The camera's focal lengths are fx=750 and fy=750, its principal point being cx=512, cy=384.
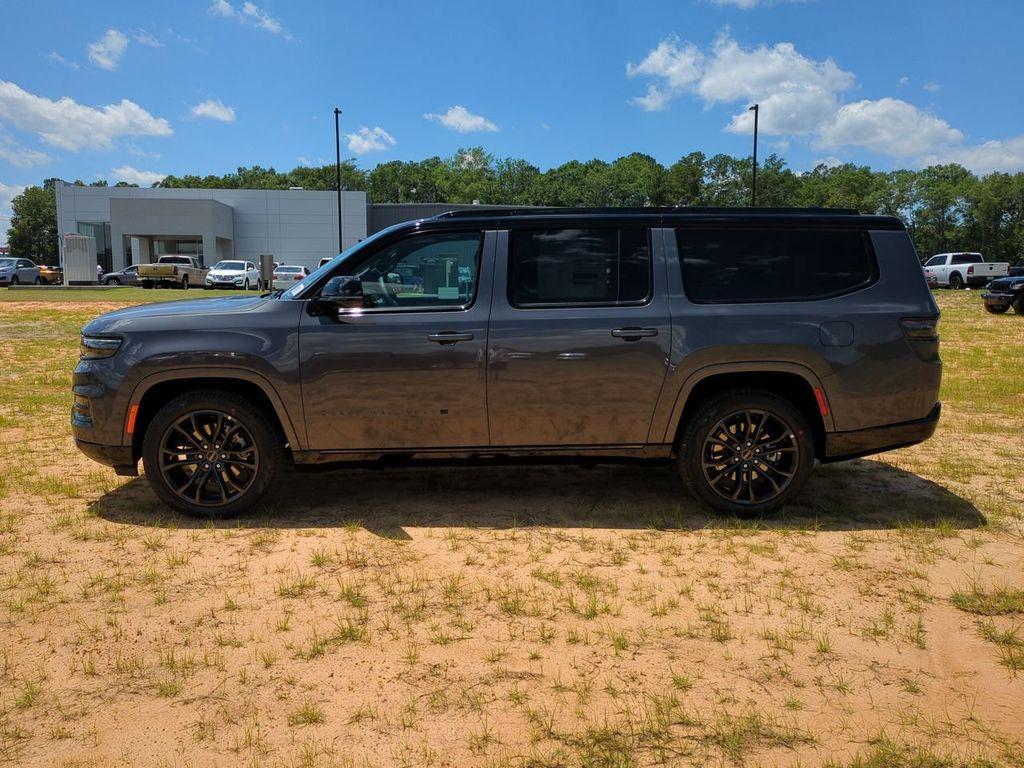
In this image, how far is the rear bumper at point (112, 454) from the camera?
4.65m

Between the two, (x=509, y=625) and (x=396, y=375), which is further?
(x=396, y=375)

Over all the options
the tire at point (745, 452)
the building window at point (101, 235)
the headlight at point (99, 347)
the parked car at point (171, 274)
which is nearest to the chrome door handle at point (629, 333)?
the tire at point (745, 452)

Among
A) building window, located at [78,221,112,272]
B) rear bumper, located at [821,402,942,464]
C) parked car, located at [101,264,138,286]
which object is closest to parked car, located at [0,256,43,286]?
parked car, located at [101,264,138,286]

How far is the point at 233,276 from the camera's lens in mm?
38469

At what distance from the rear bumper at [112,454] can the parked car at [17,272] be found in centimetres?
4401

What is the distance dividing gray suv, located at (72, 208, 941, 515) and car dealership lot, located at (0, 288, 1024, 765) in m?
0.46

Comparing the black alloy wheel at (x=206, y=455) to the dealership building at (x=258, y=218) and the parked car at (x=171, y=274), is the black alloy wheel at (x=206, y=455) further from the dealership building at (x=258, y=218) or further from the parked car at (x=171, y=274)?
the dealership building at (x=258, y=218)

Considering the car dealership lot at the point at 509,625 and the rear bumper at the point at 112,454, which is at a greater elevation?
the rear bumper at the point at 112,454

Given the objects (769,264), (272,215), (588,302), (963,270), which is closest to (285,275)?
(272,215)

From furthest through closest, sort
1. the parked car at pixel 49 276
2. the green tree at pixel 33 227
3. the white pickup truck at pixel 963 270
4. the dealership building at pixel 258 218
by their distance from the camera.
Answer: the green tree at pixel 33 227, the dealership building at pixel 258 218, the parked car at pixel 49 276, the white pickup truck at pixel 963 270

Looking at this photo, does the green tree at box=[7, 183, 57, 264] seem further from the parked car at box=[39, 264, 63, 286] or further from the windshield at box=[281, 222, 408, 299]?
the windshield at box=[281, 222, 408, 299]

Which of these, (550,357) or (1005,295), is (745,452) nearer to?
(550,357)

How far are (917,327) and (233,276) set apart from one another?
38102mm

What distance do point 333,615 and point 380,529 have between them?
1.16 meters
